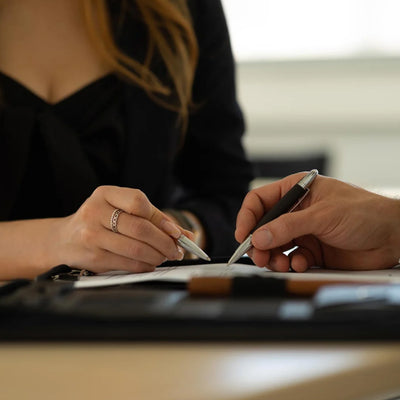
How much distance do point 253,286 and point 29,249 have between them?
0.38m

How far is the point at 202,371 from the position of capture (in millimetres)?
338

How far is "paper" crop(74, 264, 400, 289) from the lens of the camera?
54 centimetres

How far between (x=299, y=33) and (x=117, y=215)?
2448 mm

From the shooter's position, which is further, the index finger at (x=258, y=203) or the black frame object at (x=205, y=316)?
the index finger at (x=258, y=203)

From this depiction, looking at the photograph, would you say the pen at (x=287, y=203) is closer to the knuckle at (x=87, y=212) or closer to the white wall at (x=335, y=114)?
the knuckle at (x=87, y=212)

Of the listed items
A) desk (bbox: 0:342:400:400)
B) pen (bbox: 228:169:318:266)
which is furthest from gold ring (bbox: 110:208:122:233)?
desk (bbox: 0:342:400:400)

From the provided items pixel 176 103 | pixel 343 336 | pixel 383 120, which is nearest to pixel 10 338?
pixel 343 336

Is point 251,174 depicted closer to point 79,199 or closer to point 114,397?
point 79,199

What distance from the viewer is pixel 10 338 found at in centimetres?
41

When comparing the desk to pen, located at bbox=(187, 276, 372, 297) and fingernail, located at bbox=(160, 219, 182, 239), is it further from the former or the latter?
fingernail, located at bbox=(160, 219, 182, 239)

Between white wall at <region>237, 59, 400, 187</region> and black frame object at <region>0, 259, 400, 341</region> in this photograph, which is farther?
white wall at <region>237, 59, 400, 187</region>

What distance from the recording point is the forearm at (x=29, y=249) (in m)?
0.74

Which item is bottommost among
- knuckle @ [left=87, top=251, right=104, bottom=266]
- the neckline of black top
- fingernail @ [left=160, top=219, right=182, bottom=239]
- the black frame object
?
knuckle @ [left=87, top=251, right=104, bottom=266]

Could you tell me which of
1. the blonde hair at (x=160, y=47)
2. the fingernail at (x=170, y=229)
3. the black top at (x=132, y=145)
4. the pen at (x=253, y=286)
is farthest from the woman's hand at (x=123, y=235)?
the blonde hair at (x=160, y=47)
